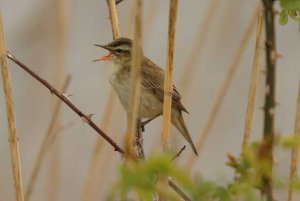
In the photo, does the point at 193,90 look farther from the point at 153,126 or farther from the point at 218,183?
the point at 218,183

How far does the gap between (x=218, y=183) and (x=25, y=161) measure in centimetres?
335

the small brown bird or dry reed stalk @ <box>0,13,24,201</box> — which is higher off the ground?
the small brown bird

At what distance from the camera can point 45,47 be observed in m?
3.46

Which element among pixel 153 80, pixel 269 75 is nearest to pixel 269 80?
pixel 269 75

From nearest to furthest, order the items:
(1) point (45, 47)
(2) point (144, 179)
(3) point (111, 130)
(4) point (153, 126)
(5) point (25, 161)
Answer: (2) point (144, 179) → (3) point (111, 130) → (1) point (45, 47) → (5) point (25, 161) → (4) point (153, 126)

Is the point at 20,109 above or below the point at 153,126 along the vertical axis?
below

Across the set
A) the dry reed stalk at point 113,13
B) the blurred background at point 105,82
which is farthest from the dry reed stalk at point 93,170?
the dry reed stalk at point 113,13

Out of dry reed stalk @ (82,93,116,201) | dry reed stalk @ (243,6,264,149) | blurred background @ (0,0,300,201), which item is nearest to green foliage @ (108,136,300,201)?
dry reed stalk @ (243,6,264,149)

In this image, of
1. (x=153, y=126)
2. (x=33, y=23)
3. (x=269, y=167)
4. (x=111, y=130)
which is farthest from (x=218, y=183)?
(x=153, y=126)

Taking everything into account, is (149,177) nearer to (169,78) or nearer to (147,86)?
(169,78)

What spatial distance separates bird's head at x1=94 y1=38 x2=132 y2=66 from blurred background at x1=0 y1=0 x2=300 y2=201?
0.07 m

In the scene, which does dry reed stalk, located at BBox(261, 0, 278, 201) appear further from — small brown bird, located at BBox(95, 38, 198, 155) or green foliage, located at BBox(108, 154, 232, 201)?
small brown bird, located at BBox(95, 38, 198, 155)

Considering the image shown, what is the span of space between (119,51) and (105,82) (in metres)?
1.01

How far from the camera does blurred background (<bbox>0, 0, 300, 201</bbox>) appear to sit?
300cm
